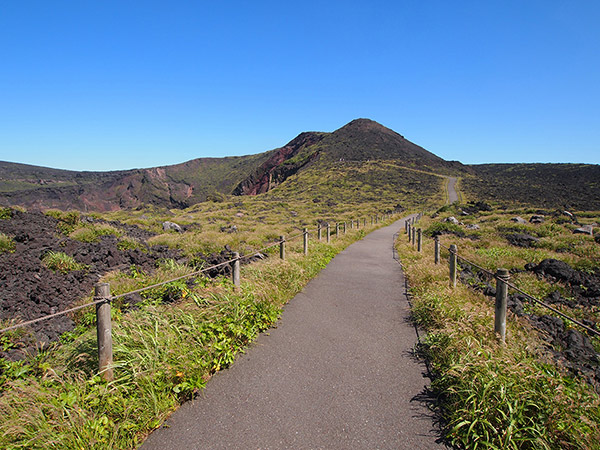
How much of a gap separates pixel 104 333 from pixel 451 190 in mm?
76757

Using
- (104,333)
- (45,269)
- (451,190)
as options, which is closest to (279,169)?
(451,190)

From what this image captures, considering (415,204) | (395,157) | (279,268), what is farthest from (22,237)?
(395,157)

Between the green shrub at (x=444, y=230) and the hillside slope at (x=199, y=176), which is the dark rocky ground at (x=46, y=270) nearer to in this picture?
the green shrub at (x=444, y=230)

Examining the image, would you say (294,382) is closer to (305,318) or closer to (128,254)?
(305,318)

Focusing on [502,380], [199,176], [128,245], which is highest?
[199,176]

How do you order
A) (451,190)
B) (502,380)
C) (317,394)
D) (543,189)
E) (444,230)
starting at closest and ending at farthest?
(502,380)
(317,394)
(444,230)
(543,189)
(451,190)

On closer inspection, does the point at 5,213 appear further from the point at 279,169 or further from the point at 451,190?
the point at 279,169

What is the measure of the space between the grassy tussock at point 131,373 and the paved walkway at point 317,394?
0.68ft

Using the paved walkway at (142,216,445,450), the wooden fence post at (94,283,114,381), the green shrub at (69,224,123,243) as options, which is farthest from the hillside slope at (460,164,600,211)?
the wooden fence post at (94,283,114,381)

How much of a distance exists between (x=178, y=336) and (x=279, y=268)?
4.19m

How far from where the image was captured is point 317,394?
144 inches

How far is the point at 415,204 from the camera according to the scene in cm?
5606

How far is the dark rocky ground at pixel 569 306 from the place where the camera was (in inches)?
174

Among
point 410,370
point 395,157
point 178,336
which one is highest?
point 395,157
